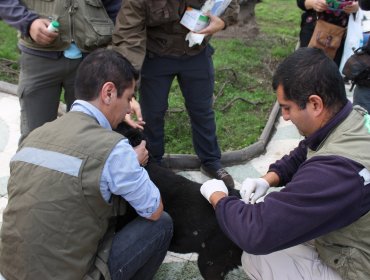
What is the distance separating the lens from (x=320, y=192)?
5.70 feet

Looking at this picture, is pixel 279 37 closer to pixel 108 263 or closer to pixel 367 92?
pixel 367 92

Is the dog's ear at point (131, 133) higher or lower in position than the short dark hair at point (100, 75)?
lower

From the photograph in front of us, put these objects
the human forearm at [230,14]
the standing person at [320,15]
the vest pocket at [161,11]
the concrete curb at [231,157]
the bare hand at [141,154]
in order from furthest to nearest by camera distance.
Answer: the standing person at [320,15] → the concrete curb at [231,157] → the human forearm at [230,14] → the vest pocket at [161,11] → the bare hand at [141,154]

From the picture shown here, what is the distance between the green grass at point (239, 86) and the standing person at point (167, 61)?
61 cm

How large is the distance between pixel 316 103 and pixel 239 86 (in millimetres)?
4080

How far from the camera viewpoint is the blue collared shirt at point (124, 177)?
190cm

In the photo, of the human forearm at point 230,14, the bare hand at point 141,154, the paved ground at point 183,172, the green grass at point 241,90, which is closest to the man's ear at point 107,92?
the bare hand at point 141,154

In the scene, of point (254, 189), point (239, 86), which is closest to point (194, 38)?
point (254, 189)

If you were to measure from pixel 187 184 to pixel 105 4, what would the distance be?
1492 millimetres

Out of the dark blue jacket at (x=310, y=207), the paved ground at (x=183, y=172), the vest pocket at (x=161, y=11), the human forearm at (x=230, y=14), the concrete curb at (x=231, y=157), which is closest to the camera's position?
the dark blue jacket at (x=310, y=207)

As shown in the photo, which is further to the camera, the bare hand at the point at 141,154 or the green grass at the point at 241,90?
the green grass at the point at 241,90

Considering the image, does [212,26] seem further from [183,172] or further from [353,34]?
[353,34]

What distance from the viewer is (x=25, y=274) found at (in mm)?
1885

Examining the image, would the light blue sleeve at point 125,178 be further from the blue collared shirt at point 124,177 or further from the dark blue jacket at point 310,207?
the dark blue jacket at point 310,207
